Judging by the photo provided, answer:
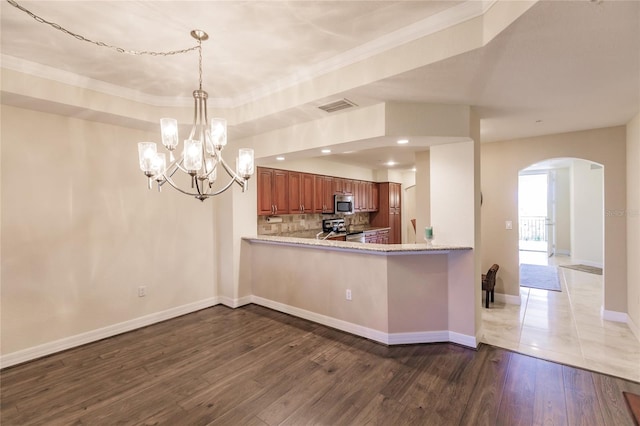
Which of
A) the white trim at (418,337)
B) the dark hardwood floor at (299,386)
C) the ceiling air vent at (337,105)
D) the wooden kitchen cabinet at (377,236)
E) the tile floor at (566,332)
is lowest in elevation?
the dark hardwood floor at (299,386)

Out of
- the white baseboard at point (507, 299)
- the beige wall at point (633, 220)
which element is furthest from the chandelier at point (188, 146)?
the white baseboard at point (507, 299)

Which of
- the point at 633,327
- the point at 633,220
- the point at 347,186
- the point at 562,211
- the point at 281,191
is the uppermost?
the point at 347,186

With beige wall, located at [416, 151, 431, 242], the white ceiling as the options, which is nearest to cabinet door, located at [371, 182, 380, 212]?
beige wall, located at [416, 151, 431, 242]

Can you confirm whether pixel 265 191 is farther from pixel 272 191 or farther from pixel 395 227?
pixel 395 227

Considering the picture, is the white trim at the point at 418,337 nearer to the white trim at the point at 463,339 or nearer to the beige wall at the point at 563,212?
the white trim at the point at 463,339

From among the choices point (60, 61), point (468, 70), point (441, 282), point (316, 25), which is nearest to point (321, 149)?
point (316, 25)

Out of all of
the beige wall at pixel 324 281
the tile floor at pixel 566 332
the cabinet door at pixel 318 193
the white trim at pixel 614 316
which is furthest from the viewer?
the cabinet door at pixel 318 193

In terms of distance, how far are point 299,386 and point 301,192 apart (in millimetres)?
3929

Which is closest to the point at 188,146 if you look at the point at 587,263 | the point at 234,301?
the point at 234,301

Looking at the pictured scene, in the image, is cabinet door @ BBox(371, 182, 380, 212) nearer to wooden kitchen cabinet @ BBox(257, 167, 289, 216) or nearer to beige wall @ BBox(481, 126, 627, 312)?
wooden kitchen cabinet @ BBox(257, 167, 289, 216)

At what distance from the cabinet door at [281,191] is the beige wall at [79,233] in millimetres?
1549

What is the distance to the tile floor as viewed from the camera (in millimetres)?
2785

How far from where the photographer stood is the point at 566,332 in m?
3.39

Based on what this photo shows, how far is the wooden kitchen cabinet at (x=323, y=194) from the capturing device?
6.25m
